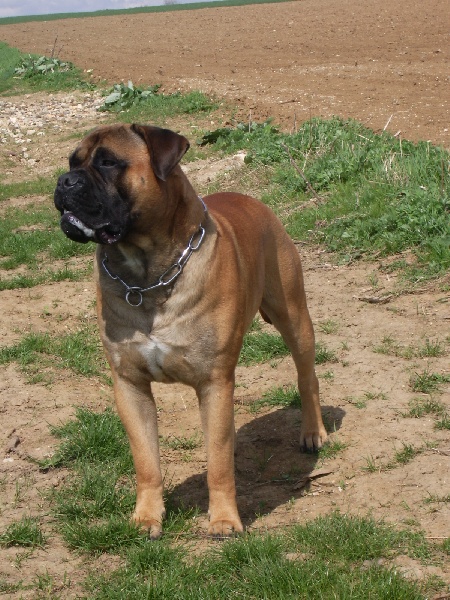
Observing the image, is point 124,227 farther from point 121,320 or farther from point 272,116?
point 272,116

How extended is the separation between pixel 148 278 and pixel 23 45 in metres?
32.8

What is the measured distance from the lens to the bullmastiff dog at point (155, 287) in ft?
13.0

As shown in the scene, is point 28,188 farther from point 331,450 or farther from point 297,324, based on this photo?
point 331,450

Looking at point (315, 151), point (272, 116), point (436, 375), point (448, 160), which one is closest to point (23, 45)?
point (272, 116)

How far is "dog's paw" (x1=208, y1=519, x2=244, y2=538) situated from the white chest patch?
31.1 inches

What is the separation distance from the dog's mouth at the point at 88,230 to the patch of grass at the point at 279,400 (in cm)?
225

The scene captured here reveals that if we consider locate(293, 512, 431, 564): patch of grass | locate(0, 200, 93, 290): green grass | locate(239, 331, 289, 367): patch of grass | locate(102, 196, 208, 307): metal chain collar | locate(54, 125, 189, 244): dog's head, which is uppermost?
locate(54, 125, 189, 244): dog's head

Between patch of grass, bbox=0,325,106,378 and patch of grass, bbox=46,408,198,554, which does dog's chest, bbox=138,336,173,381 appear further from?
Answer: patch of grass, bbox=0,325,106,378

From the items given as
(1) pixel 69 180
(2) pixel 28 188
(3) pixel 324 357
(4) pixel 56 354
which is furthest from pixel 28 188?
(1) pixel 69 180

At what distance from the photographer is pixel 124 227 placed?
155 inches

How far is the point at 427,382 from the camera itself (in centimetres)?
551

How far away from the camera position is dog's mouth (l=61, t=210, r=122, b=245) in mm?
3881

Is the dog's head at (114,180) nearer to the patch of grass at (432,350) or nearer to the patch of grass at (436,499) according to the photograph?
the patch of grass at (436,499)

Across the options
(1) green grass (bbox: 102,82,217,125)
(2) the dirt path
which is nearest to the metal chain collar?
(2) the dirt path
